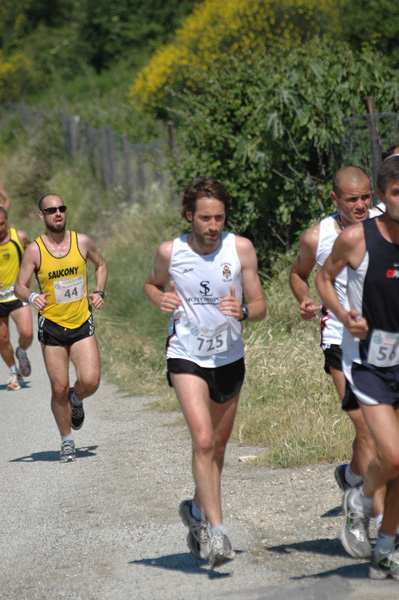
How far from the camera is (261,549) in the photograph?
5406mm

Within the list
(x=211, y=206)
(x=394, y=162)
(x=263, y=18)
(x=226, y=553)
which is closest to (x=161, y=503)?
(x=226, y=553)

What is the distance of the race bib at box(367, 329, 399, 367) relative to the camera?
15.4 ft

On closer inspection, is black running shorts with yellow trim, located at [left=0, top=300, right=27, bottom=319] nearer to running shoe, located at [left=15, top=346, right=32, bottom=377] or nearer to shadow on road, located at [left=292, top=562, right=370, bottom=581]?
running shoe, located at [left=15, top=346, right=32, bottom=377]

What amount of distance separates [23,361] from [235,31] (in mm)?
16164

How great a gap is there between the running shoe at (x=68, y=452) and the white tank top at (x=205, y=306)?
111 inches

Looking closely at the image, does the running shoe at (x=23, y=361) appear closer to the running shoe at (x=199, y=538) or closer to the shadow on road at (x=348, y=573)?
the running shoe at (x=199, y=538)

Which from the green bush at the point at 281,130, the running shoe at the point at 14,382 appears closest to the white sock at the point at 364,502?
the green bush at the point at 281,130

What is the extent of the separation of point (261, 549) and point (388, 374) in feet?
4.31

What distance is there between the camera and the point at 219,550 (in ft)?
16.1

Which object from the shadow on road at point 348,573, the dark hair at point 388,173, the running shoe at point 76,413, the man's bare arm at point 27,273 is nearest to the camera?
the dark hair at point 388,173

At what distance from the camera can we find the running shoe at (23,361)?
35.0 feet

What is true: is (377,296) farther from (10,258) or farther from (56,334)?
(10,258)

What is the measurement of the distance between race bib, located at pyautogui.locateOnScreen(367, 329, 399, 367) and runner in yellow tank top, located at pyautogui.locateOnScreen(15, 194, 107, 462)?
3.55 meters

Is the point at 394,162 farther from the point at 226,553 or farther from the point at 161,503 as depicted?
the point at 161,503
